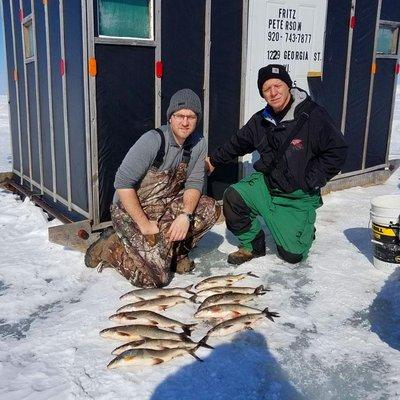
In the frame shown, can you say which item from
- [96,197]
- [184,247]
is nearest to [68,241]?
[96,197]

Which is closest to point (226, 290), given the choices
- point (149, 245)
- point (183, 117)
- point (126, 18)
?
point (149, 245)

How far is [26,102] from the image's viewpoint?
658cm

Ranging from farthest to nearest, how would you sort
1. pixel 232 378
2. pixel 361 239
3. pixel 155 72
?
pixel 361 239 → pixel 155 72 → pixel 232 378

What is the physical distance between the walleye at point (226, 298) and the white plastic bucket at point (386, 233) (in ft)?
4.38

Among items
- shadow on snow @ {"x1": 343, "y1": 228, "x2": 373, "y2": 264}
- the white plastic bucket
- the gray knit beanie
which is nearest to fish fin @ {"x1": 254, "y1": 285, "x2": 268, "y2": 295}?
the white plastic bucket

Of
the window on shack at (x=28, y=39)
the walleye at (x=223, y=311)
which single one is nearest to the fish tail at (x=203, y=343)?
the walleye at (x=223, y=311)

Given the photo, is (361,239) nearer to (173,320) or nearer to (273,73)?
(273,73)

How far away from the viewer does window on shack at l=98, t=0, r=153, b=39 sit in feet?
15.0

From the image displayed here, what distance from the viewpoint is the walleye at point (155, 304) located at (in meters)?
3.50

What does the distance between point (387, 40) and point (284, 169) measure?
4.65 metres

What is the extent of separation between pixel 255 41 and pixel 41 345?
440cm

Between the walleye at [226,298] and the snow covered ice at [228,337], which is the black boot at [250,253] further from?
the walleye at [226,298]

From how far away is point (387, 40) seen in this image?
769 cm

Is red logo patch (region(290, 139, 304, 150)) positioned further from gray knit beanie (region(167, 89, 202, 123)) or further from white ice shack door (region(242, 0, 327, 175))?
white ice shack door (region(242, 0, 327, 175))
